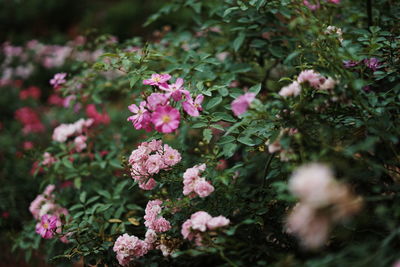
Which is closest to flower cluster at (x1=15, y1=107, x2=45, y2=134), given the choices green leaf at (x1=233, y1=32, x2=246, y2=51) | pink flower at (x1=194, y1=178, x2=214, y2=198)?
green leaf at (x1=233, y1=32, x2=246, y2=51)

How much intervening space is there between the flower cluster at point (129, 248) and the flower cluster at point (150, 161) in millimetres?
189

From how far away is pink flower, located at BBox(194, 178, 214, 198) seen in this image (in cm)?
109

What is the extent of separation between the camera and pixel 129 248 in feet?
4.11

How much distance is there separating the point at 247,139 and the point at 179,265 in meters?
0.50

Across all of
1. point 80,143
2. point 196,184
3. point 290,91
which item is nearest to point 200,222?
point 196,184

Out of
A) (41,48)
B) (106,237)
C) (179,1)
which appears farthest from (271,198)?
(41,48)

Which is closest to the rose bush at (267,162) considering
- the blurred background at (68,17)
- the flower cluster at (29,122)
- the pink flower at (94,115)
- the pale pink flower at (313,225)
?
the pale pink flower at (313,225)

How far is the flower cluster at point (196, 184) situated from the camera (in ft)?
3.59

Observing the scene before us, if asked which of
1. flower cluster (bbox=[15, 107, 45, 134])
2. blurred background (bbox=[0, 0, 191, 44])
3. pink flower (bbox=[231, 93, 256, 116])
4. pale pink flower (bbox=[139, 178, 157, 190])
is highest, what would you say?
pink flower (bbox=[231, 93, 256, 116])

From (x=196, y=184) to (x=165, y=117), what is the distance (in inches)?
8.8

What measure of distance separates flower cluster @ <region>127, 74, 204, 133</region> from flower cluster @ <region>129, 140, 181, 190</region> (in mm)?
87

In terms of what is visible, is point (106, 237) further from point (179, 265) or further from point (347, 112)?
point (347, 112)

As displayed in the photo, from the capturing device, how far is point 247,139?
1.24 m

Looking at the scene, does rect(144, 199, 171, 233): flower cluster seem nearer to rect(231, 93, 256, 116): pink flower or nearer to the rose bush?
the rose bush
